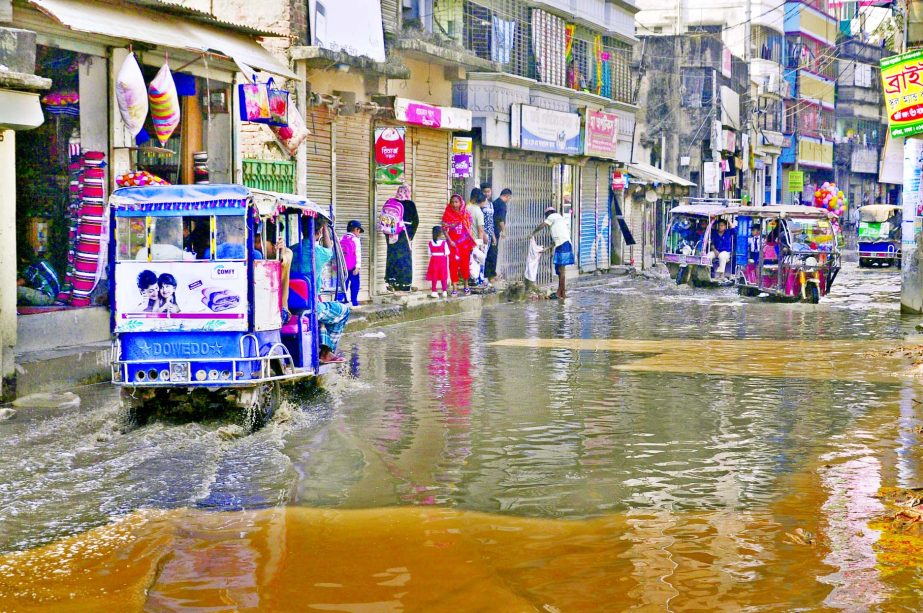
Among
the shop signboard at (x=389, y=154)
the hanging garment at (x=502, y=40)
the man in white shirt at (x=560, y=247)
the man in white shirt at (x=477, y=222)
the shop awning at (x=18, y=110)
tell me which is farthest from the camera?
the hanging garment at (x=502, y=40)

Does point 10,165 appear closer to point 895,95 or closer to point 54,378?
point 54,378

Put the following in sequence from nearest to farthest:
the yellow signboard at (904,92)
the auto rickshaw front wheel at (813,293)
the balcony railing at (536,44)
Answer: the yellow signboard at (904,92), the auto rickshaw front wheel at (813,293), the balcony railing at (536,44)

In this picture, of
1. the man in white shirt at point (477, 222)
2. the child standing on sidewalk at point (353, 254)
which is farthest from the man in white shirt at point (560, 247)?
the child standing on sidewalk at point (353, 254)

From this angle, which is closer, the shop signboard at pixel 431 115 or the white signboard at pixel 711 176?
the shop signboard at pixel 431 115

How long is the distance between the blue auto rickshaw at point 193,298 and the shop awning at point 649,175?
3324 cm

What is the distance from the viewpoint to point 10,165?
39.8ft

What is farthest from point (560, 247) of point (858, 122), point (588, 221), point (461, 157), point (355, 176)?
point (858, 122)

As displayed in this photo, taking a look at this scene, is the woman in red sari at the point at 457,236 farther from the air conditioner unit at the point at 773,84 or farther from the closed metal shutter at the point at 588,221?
the air conditioner unit at the point at 773,84

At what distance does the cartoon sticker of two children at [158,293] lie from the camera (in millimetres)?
10195

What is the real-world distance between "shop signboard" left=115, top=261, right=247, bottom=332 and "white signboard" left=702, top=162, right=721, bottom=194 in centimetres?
4223

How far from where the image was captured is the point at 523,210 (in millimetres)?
32656

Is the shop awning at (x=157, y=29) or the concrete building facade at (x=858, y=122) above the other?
the concrete building facade at (x=858, y=122)

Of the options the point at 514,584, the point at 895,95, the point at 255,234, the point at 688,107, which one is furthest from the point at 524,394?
the point at 688,107

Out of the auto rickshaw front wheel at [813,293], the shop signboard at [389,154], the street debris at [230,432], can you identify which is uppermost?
the shop signboard at [389,154]
